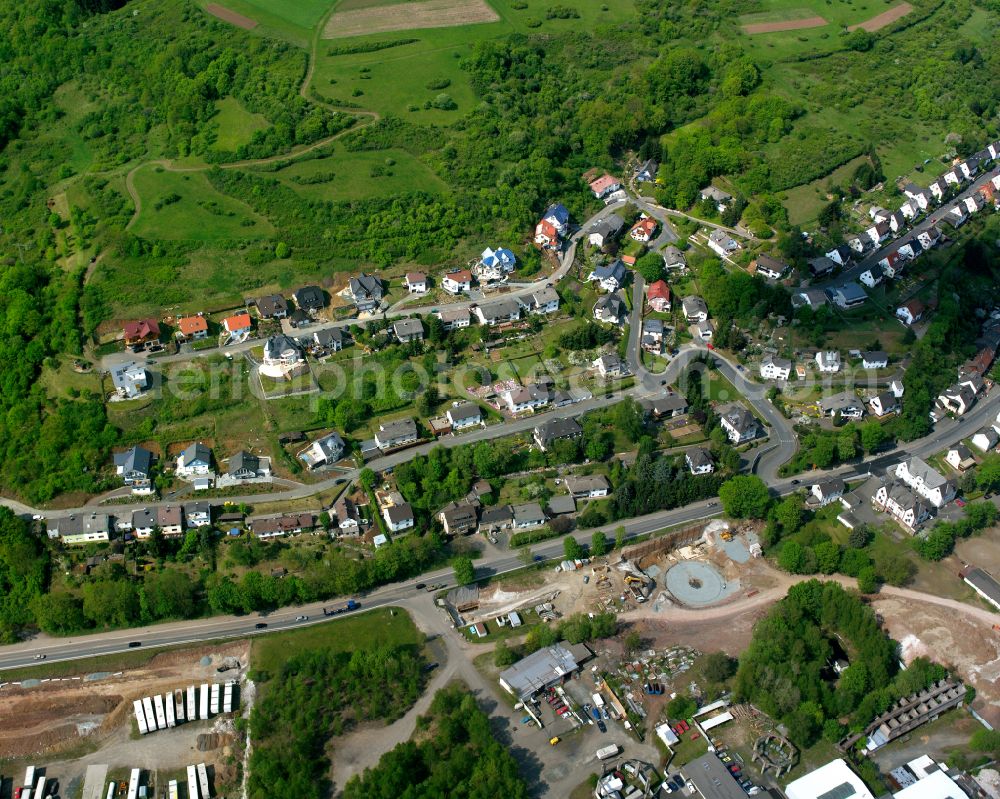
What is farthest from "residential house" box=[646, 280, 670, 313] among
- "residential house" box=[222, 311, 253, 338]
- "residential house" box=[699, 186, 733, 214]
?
"residential house" box=[222, 311, 253, 338]

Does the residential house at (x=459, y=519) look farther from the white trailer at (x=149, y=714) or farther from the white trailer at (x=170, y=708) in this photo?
the white trailer at (x=149, y=714)

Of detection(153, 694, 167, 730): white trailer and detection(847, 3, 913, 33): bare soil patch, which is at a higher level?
detection(847, 3, 913, 33): bare soil patch

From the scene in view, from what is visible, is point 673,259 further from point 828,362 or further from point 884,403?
point 884,403

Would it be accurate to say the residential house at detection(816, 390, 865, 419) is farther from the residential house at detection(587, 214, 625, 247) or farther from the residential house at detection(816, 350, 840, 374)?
the residential house at detection(587, 214, 625, 247)

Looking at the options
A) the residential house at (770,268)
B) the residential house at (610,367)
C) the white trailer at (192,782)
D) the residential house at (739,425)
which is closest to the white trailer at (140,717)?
the white trailer at (192,782)

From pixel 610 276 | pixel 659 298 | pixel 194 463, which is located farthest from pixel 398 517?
pixel 659 298

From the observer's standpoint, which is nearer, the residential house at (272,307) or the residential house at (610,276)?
the residential house at (272,307)

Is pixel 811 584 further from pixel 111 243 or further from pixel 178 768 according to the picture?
pixel 111 243

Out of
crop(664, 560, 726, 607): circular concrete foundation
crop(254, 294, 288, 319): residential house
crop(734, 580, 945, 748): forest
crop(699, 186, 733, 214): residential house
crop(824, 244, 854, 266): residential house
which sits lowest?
crop(664, 560, 726, 607): circular concrete foundation
